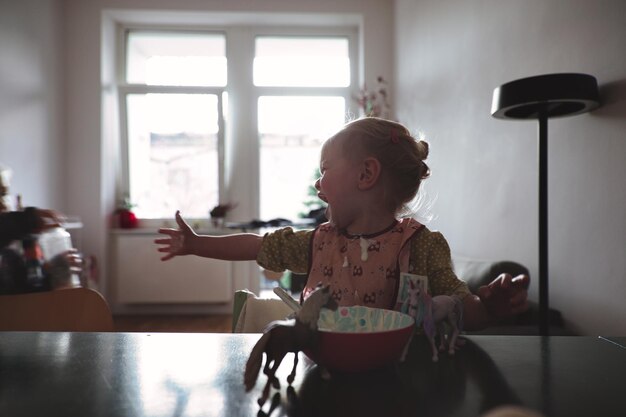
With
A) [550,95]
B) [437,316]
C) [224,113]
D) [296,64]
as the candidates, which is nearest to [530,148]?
[550,95]

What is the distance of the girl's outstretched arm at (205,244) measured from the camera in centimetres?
94

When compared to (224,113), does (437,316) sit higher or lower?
lower

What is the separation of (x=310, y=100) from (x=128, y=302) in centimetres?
283

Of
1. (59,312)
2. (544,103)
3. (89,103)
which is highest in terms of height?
(89,103)

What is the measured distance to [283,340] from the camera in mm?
509

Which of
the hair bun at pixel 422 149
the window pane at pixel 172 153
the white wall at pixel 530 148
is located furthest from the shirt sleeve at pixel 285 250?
the window pane at pixel 172 153

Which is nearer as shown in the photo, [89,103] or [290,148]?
[89,103]

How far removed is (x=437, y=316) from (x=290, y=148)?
458 cm

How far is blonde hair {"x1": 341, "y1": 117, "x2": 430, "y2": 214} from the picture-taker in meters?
1.04

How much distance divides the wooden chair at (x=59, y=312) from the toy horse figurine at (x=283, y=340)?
0.86 metres

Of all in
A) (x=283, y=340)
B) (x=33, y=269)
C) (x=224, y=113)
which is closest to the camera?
(x=283, y=340)

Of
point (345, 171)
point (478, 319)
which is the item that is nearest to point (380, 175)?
point (345, 171)

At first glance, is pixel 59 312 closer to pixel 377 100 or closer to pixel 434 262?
pixel 434 262

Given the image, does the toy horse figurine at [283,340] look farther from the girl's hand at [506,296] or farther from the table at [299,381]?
the girl's hand at [506,296]
